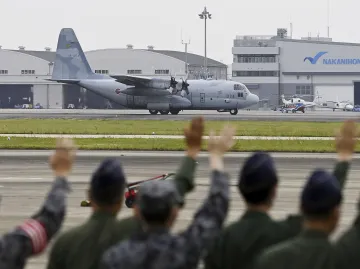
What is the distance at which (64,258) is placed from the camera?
645 cm

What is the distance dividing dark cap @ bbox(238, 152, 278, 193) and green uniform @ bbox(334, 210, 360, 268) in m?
0.66

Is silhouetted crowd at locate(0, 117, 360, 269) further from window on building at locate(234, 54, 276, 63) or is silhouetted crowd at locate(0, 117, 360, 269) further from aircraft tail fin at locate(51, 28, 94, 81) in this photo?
window on building at locate(234, 54, 276, 63)

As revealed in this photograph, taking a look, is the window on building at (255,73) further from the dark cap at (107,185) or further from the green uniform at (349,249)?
the dark cap at (107,185)

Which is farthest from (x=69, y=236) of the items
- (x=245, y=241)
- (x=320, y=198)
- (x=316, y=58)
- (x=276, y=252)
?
(x=316, y=58)

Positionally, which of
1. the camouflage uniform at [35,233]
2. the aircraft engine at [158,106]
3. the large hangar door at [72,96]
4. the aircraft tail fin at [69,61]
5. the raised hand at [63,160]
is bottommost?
the camouflage uniform at [35,233]

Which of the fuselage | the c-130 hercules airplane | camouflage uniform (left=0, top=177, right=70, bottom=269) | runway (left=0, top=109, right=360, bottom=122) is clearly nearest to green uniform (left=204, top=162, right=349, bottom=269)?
camouflage uniform (left=0, top=177, right=70, bottom=269)

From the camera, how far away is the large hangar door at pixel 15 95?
143250 millimetres

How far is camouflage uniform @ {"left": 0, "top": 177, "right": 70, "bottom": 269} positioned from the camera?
565 cm

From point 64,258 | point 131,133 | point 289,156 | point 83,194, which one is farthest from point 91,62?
point 64,258

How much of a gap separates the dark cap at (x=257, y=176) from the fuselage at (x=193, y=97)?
72.5m

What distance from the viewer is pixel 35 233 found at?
579 cm

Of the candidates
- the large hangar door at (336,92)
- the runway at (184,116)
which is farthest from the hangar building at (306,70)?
the runway at (184,116)

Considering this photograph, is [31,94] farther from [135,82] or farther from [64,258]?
[64,258]

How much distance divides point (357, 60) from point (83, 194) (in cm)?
12785
